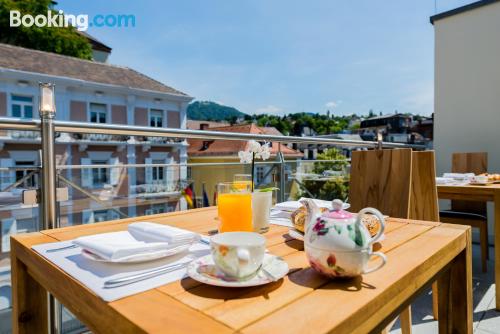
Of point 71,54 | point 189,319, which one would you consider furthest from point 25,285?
point 71,54

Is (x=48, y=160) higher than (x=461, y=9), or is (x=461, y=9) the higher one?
(x=461, y=9)

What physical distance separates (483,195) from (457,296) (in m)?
1.13

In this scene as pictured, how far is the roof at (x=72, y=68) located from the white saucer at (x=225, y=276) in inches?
567

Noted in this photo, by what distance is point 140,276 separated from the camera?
1.75ft

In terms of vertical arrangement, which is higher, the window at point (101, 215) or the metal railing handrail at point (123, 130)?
the metal railing handrail at point (123, 130)

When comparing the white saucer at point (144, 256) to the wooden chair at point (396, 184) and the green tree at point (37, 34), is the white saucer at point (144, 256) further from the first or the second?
the green tree at point (37, 34)

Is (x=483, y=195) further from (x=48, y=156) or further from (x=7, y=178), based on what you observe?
(x=7, y=178)

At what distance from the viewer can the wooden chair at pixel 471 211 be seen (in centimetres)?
212

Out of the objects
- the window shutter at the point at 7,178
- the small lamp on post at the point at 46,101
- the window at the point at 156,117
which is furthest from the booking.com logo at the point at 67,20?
the small lamp on post at the point at 46,101

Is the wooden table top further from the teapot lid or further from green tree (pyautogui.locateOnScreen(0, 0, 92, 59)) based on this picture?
green tree (pyautogui.locateOnScreen(0, 0, 92, 59))

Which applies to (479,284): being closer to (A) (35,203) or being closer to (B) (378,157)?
(B) (378,157)

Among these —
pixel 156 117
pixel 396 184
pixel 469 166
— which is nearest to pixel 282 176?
pixel 396 184

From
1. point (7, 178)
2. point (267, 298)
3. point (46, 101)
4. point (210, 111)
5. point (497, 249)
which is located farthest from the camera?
point (210, 111)

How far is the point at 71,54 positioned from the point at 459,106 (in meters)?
18.1
